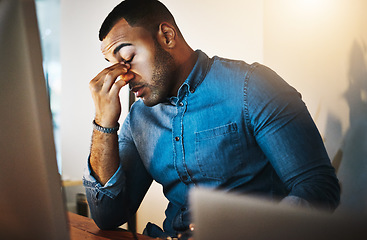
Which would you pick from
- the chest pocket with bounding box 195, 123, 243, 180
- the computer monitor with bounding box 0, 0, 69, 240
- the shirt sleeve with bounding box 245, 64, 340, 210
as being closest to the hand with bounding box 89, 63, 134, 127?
the chest pocket with bounding box 195, 123, 243, 180

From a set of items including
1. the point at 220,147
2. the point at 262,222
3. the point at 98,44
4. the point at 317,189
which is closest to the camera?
the point at 262,222

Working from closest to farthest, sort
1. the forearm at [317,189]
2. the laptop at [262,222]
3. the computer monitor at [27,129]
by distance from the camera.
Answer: the laptop at [262,222] < the computer monitor at [27,129] < the forearm at [317,189]

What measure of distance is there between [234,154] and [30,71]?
2.46 feet

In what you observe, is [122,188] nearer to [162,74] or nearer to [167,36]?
[162,74]

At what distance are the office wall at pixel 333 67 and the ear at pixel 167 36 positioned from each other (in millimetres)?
375

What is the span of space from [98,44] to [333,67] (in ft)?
3.49

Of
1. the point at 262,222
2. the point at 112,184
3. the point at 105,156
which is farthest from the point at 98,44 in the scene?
the point at 262,222

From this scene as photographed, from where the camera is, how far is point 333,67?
105cm

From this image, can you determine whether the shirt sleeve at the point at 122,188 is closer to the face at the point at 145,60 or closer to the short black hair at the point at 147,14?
the face at the point at 145,60

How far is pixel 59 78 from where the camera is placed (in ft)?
5.79

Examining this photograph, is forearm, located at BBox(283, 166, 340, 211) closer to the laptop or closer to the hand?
the laptop

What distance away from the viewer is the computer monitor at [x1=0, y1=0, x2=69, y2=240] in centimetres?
57

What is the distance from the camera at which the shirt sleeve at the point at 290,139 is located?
3.34 feet

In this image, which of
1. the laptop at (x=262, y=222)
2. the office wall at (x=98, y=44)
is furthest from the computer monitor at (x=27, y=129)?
the office wall at (x=98, y=44)
